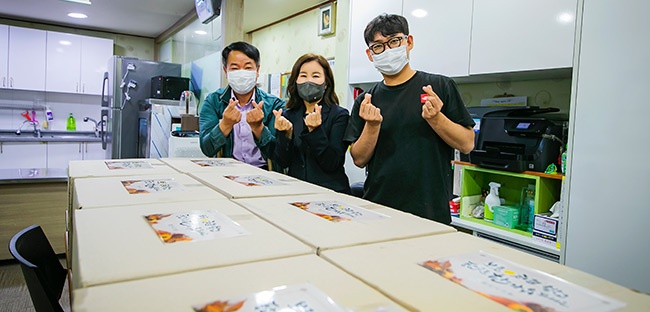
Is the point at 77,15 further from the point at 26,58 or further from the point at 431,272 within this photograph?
the point at 431,272

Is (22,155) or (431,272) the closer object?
(431,272)

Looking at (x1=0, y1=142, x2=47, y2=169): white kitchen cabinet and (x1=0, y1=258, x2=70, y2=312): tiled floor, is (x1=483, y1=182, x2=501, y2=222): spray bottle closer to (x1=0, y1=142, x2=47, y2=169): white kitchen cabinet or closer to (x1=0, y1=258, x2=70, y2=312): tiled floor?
(x1=0, y1=258, x2=70, y2=312): tiled floor

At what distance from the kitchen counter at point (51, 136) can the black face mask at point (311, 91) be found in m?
4.97

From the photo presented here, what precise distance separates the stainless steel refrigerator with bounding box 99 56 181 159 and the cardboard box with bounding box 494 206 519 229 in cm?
419

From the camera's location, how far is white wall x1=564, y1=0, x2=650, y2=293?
62.8 inches

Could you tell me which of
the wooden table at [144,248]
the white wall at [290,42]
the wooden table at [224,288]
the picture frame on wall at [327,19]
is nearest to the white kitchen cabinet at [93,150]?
the white wall at [290,42]

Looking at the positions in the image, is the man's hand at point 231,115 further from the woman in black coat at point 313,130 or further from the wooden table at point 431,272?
the wooden table at point 431,272

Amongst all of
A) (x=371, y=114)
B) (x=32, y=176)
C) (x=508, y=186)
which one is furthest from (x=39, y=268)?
(x=32, y=176)

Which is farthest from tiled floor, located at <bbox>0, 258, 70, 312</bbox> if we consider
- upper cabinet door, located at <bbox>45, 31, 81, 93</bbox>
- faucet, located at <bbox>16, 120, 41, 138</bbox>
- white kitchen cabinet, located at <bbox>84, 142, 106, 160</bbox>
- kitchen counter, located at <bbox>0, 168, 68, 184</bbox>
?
upper cabinet door, located at <bbox>45, 31, 81, 93</bbox>

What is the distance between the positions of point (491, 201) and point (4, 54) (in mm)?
6043

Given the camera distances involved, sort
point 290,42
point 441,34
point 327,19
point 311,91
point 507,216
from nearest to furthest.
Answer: point 311,91, point 507,216, point 441,34, point 327,19, point 290,42

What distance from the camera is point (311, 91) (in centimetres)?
180

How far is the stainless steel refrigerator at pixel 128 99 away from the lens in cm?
512

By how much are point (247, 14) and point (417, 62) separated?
294 centimetres
